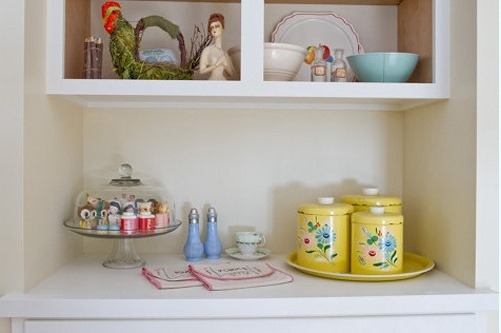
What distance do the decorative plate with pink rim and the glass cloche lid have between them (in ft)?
1.66

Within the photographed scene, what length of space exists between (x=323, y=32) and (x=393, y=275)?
67 cm

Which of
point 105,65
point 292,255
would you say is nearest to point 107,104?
point 105,65

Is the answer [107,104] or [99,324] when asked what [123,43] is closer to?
[107,104]

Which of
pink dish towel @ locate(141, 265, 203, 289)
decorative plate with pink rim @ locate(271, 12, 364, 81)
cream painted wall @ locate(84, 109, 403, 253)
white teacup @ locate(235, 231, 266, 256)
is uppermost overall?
decorative plate with pink rim @ locate(271, 12, 364, 81)

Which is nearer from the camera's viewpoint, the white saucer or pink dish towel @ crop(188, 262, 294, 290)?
pink dish towel @ crop(188, 262, 294, 290)

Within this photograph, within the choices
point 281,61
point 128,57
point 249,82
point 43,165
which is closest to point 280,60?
point 281,61

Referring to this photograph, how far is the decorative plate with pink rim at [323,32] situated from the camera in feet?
5.02

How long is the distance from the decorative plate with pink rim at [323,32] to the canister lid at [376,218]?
1.42 ft

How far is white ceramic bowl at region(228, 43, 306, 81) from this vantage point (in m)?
1.30

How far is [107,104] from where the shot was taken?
149 centimetres

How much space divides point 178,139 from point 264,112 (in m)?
0.24

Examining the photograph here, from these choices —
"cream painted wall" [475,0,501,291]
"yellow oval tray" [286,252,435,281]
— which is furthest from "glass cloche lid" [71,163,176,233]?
"cream painted wall" [475,0,501,291]

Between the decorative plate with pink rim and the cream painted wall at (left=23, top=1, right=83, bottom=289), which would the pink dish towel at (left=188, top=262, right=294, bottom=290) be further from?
the decorative plate with pink rim

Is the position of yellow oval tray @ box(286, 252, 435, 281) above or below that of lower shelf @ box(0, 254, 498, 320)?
above
